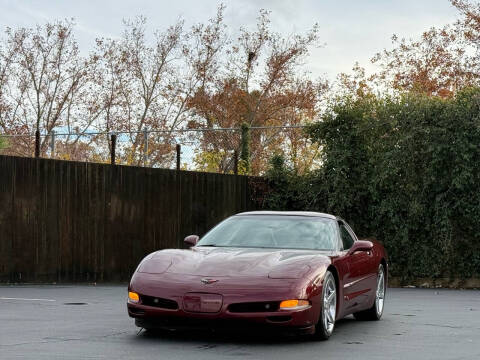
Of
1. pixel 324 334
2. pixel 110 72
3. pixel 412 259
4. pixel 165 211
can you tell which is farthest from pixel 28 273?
pixel 110 72

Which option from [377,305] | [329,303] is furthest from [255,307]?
[377,305]

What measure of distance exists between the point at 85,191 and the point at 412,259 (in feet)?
23.9

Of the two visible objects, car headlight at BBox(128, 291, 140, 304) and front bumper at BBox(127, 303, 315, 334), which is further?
car headlight at BBox(128, 291, 140, 304)

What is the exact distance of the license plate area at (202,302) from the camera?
8.41m

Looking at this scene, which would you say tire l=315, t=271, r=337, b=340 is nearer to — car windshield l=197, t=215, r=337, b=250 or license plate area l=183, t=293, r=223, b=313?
car windshield l=197, t=215, r=337, b=250

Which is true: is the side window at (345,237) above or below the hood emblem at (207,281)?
above

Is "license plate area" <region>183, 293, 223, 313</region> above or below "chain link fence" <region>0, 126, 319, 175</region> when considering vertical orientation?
below

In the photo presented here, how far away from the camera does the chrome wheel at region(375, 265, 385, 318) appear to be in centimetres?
1157

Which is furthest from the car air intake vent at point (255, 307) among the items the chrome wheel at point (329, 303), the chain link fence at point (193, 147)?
the chain link fence at point (193, 147)

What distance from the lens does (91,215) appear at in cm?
1867

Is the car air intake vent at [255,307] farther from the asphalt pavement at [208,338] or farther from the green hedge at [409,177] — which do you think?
the green hedge at [409,177]

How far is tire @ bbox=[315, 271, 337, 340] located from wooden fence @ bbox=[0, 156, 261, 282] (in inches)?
374

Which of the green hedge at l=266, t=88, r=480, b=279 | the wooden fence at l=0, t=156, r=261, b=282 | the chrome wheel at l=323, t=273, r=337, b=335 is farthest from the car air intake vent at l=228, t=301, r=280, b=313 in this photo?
the green hedge at l=266, t=88, r=480, b=279

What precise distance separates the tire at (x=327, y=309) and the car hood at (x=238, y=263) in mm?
210
